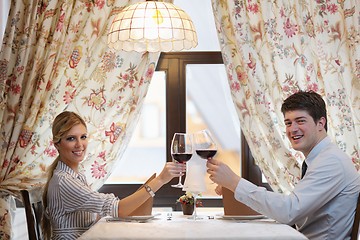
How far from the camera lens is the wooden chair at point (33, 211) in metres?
2.59

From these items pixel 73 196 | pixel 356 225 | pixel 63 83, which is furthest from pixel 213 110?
pixel 356 225

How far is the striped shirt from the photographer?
2.59 meters

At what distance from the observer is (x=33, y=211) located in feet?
8.61

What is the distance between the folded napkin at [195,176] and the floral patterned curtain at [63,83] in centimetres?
115

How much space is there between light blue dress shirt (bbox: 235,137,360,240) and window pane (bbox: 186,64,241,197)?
1.37 metres

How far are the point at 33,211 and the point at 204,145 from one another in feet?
2.73

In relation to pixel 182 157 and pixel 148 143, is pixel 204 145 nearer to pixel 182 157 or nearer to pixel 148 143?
pixel 182 157

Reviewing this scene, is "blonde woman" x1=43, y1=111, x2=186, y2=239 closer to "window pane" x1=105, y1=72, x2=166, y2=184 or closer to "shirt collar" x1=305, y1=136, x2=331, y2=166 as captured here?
"shirt collar" x1=305, y1=136, x2=331, y2=166

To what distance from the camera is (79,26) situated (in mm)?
3678

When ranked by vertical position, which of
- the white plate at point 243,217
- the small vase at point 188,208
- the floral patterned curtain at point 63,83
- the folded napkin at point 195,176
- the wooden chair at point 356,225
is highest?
the floral patterned curtain at point 63,83

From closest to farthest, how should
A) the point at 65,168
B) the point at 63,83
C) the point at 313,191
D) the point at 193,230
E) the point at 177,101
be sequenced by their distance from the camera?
the point at 193,230
the point at 313,191
the point at 65,168
the point at 63,83
the point at 177,101

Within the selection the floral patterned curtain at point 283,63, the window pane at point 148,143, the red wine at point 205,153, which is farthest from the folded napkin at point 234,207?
the window pane at point 148,143

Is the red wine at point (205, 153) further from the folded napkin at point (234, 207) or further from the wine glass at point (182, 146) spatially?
the folded napkin at point (234, 207)

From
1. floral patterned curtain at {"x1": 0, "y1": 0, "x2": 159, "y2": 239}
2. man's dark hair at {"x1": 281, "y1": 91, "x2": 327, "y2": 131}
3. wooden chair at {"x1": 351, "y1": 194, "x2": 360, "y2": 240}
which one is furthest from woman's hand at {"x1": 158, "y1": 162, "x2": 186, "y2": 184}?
floral patterned curtain at {"x1": 0, "y1": 0, "x2": 159, "y2": 239}
